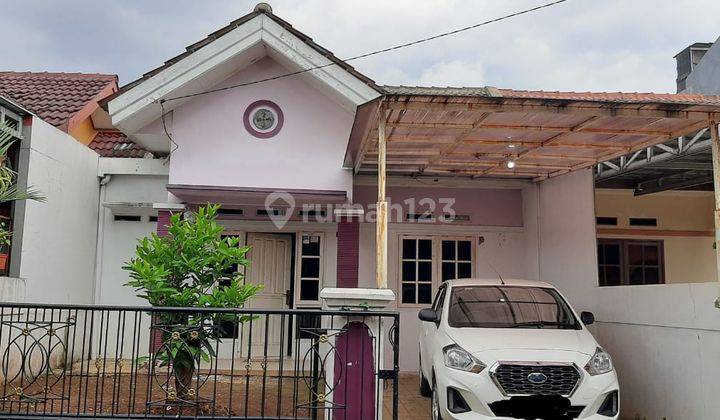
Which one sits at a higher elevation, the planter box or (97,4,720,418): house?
(97,4,720,418): house

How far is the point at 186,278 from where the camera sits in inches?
251

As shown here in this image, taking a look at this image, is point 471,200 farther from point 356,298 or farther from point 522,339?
point 356,298

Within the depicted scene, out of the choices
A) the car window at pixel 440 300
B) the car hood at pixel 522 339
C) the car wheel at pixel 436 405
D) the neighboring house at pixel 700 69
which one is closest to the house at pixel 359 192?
the car wheel at pixel 436 405


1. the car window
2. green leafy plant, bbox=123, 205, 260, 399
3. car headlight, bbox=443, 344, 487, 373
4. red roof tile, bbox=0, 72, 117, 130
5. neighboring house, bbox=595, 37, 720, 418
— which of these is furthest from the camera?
red roof tile, bbox=0, 72, 117, 130

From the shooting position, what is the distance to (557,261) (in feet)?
31.6

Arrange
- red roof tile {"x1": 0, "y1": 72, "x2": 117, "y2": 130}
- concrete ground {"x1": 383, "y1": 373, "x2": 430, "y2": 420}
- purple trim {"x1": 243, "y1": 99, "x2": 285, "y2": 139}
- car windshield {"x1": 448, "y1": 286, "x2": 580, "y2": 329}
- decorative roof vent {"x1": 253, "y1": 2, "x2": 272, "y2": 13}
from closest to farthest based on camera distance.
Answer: car windshield {"x1": 448, "y1": 286, "x2": 580, "y2": 329}
concrete ground {"x1": 383, "y1": 373, "x2": 430, "y2": 420}
decorative roof vent {"x1": 253, "y1": 2, "x2": 272, "y2": 13}
purple trim {"x1": 243, "y1": 99, "x2": 285, "y2": 139}
red roof tile {"x1": 0, "y1": 72, "x2": 117, "y2": 130}

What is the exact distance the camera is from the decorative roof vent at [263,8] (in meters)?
8.53

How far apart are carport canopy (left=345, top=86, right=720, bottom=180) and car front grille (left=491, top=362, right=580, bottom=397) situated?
2.50 metres

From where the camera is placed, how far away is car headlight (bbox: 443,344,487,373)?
5.45 metres

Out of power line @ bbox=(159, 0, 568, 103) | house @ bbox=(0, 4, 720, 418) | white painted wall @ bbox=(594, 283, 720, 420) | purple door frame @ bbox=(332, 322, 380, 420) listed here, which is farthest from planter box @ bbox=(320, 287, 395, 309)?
power line @ bbox=(159, 0, 568, 103)

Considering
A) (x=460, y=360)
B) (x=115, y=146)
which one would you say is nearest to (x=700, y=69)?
(x=460, y=360)

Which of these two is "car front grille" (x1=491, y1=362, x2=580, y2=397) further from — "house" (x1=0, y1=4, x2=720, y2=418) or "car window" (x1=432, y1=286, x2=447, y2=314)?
"car window" (x1=432, y1=286, x2=447, y2=314)

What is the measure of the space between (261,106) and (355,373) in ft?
16.6

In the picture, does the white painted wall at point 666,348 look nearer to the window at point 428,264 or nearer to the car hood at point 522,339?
the car hood at point 522,339
